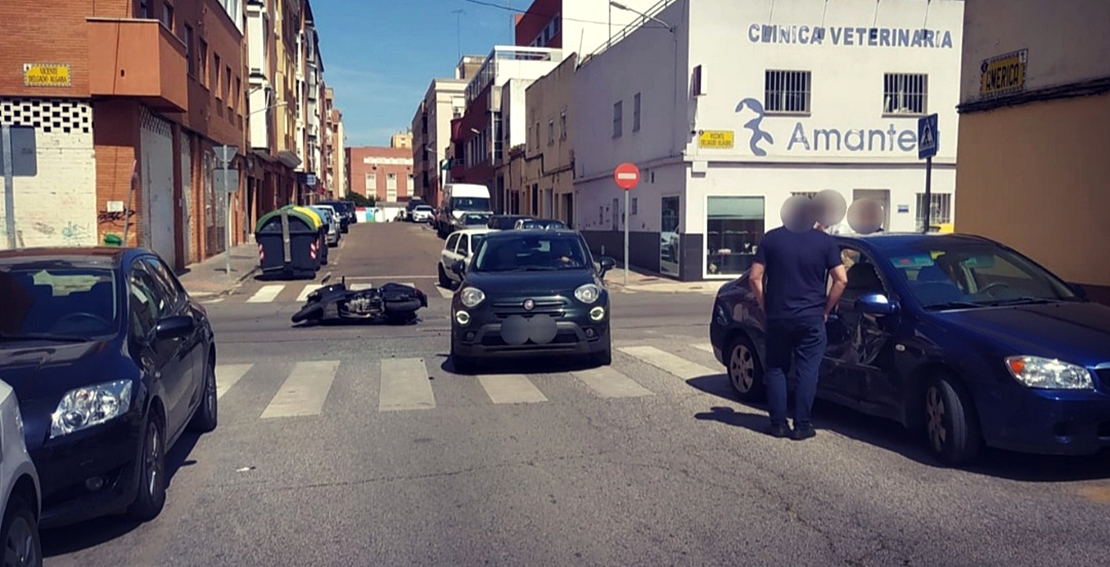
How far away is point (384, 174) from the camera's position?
6491 inches

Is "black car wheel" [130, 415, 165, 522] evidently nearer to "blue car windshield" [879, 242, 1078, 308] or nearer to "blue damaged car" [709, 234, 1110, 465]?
"blue damaged car" [709, 234, 1110, 465]

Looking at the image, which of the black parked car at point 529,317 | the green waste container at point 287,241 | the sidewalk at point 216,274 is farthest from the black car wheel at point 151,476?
the green waste container at point 287,241

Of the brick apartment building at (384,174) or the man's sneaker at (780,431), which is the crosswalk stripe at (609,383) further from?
the brick apartment building at (384,174)

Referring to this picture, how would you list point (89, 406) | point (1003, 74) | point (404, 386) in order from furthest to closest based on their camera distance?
point (1003, 74), point (404, 386), point (89, 406)

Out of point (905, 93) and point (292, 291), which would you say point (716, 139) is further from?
point (292, 291)

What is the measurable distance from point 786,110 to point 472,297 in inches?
646

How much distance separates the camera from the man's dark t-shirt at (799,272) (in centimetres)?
728

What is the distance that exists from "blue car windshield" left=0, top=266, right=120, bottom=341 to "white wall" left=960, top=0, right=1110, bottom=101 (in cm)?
1157

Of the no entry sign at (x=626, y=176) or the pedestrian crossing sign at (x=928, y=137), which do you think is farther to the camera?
the no entry sign at (x=626, y=176)

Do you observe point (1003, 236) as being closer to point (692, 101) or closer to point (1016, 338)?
point (1016, 338)

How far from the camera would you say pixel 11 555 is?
3834 millimetres

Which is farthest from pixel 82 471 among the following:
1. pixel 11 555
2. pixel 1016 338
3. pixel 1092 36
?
pixel 1092 36

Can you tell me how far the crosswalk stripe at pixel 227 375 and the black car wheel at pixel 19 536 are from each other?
578 centimetres

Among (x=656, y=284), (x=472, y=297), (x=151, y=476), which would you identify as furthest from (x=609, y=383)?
(x=656, y=284)
